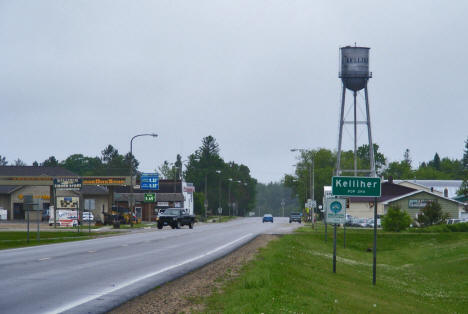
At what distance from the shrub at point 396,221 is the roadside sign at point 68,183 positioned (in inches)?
1121

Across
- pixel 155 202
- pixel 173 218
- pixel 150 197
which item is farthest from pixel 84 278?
pixel 155 202

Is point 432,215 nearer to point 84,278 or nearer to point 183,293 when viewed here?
point 84,278

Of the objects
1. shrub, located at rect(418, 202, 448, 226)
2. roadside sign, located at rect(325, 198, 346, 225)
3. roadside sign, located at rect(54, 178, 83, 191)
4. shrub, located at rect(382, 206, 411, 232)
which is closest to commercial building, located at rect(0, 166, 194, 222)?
roadside sign, located at rect(54, 178, 83, 191)

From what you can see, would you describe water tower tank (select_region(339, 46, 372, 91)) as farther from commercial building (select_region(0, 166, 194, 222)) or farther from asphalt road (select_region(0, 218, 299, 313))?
asphalt road (select_region(0, 218, 299, 313))

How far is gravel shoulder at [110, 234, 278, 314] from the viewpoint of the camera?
445 inches

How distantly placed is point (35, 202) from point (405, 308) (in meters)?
27.1

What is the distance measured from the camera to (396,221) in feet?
188

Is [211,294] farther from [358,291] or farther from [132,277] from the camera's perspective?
[358,291]

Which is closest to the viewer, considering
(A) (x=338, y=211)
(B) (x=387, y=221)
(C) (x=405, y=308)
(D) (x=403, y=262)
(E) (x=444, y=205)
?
(C) (x=405, y=308)

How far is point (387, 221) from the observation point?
58.0 m

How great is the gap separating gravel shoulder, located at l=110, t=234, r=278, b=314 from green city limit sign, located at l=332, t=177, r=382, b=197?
11.8ft

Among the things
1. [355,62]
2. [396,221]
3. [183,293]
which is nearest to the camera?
[183,293]

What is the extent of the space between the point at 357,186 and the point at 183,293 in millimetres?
7479

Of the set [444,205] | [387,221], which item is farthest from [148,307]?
[444,205]
